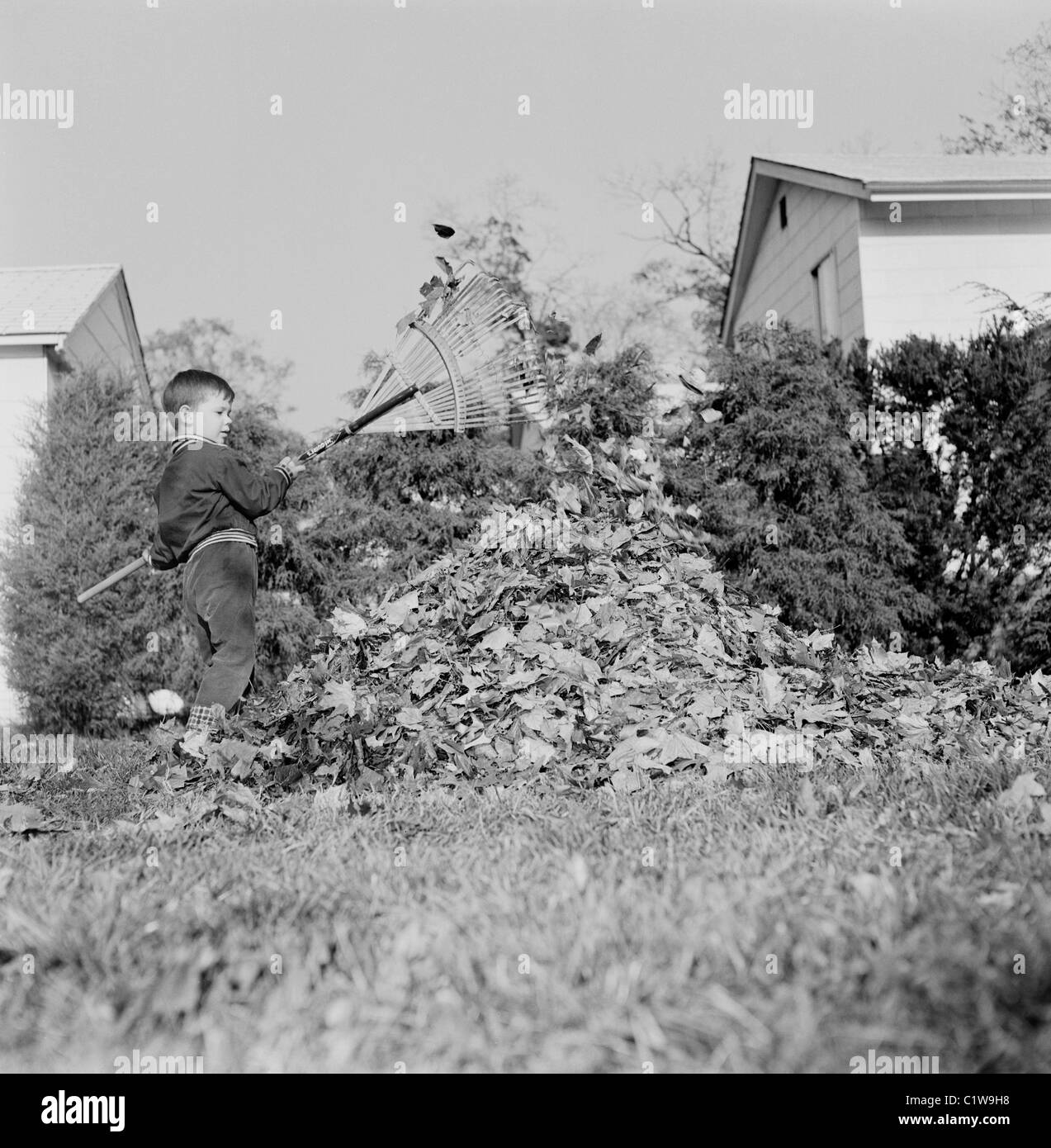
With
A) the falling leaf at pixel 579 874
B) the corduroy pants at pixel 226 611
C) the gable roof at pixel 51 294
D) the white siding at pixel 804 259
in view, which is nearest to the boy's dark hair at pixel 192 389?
the corduroy pants at pixel 226 611

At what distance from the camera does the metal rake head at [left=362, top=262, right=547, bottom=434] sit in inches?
223

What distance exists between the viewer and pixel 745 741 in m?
4.23

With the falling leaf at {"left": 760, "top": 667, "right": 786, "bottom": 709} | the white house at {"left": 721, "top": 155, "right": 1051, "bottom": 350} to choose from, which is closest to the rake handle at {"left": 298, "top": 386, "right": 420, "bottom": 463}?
the falling leaf at {"left": 760, "top": 667, "right": 786, "bottom": 709}

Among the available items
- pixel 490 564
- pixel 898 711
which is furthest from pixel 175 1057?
pixel 490 564

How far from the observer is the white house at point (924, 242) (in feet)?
38.8

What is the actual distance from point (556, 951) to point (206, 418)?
418cm

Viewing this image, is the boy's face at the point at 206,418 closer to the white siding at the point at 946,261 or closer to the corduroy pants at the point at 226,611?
the corduroy pants at the point at 226,611

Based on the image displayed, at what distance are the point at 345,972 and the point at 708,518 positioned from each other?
6.58 metres

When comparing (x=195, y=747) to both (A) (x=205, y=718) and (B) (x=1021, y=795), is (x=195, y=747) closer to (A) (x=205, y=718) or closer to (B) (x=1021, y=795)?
(A) (x=205, y=718)

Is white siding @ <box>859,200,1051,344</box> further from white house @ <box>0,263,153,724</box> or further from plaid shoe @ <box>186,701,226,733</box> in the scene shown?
plaid shoe @ <box>186,701,226,733</box>

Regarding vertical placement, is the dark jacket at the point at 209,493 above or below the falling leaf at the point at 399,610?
above

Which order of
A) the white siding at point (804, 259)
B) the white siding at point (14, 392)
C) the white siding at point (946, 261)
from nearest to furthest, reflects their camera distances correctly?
1. the white siding at point (14, 392)
2. the white siding at point (946, 261)
3. the white siding at point (804, 259)

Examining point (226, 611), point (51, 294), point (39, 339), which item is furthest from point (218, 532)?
point (51, 294)

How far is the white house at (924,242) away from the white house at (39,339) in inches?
284
